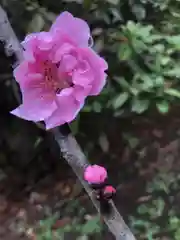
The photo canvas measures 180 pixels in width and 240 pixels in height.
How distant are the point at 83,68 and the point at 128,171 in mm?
1153

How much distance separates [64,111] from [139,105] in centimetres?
83

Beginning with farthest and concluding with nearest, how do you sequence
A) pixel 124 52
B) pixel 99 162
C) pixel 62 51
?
pixel 99 162 < pixel 124 52 < pixel 62 51

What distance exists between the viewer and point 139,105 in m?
1.51

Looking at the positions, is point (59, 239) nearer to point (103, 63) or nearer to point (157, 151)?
point (157, 151)

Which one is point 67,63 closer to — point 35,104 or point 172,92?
point 35,104

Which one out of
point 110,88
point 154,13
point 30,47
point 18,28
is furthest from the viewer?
point 154,13

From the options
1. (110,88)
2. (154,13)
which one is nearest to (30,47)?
(110,88)

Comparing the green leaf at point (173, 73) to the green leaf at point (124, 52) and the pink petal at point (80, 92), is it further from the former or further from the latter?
the pink petal at point (80, 92)

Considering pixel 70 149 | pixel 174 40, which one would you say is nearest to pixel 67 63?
pixel 70 149

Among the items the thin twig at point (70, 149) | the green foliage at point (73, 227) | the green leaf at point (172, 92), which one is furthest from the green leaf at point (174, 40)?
the thin twig at point (70, 149)

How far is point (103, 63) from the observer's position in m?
0.69

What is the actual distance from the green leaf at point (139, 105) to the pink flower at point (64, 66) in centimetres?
81

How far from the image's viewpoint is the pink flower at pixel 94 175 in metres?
0.73

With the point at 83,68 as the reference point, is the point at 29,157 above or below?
below
